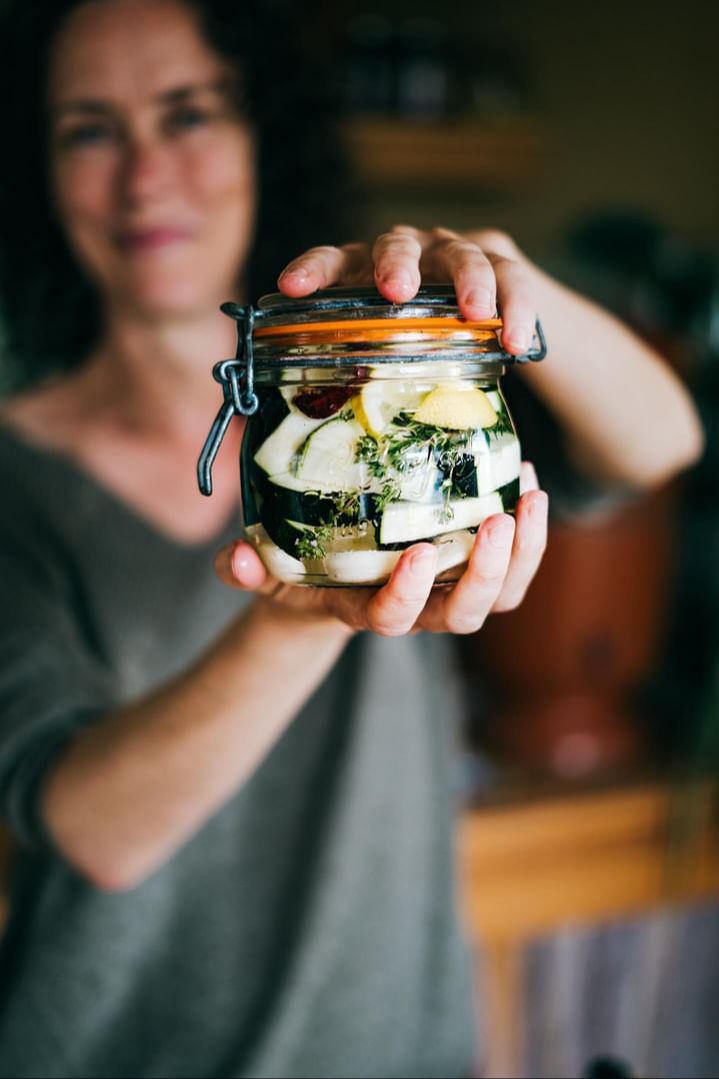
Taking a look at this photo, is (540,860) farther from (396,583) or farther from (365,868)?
(396,583)

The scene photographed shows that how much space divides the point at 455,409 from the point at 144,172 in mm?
534

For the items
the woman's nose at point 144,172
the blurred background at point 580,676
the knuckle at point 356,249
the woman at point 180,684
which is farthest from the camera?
the blurred background at point 580,676

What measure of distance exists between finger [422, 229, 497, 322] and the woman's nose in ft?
1.32

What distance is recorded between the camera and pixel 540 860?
5.07 feet

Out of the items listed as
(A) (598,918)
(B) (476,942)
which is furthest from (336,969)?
(A) (598,918)

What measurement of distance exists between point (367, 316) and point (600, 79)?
1977 millimetres

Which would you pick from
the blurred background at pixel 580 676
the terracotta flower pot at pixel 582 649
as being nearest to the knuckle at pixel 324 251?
the blurred background at pixel 580 676

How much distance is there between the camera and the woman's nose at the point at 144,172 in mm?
869

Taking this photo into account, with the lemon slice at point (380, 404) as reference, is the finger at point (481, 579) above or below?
below

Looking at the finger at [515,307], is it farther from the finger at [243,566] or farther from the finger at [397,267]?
the finger at [243,566]

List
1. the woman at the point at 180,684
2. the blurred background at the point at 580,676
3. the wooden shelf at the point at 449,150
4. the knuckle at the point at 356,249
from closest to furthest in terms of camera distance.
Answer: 1. the knuckle at the point at 356,249
2. the woman at the point at 180,684
3. the blurred background at the point at 580,676
4. the wooden shelf at the point at 449,150

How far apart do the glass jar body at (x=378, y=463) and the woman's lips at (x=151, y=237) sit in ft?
1.50

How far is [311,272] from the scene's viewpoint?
1.55 feet

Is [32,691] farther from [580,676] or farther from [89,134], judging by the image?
[580,676]
